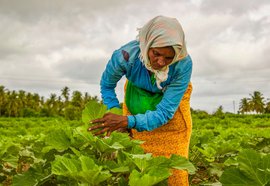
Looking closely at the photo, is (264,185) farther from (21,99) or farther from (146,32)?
(21,99)

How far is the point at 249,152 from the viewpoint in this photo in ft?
7.00

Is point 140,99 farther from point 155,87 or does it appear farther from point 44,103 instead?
point 44,103

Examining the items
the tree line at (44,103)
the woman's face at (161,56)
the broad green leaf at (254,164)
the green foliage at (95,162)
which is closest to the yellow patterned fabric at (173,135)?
the woman's face at (161,56)

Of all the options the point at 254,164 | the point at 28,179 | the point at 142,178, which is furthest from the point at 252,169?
the point at 28,179

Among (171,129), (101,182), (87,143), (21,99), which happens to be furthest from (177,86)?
(21,99)

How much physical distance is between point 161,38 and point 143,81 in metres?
0.49

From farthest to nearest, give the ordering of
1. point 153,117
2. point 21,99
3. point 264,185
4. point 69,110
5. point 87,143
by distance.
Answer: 1. point 21,99
2. point 69,110
3. point 153,117
4. point 87,143
5. point 264,185

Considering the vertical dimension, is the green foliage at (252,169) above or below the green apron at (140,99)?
below

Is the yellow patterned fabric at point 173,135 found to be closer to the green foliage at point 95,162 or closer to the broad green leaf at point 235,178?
the green foliage at point 95,162

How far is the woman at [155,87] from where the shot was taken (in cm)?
283

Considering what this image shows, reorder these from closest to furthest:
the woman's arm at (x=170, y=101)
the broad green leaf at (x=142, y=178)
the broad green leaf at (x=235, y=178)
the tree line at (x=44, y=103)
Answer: the broad green leaf at (x=142, y=178), the broad green leaf at (x=235, y=178), the woman's arm at (x=170, y=101), the tree line at (x=44, y=103)

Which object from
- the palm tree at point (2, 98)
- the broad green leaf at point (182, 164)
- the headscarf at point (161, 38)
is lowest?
the broad green leaf at point (182, 164)

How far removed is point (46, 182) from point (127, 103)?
1.09 metres

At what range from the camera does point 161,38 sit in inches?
110
